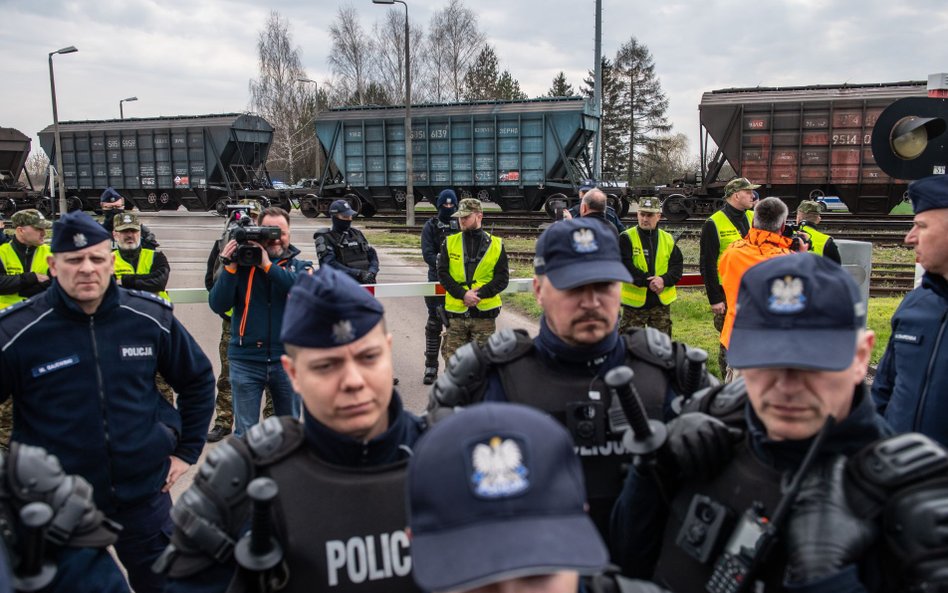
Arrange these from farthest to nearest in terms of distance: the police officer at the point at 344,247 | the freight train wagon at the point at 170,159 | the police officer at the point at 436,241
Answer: the freight train wagon at the point at 170,159 < the police officer at the point at 436,241 < the police officer at the point at 344,247

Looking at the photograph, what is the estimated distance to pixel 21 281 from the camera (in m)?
6.02

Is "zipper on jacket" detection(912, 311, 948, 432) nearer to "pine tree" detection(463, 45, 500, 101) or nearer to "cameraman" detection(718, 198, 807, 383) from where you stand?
"cameraman" detection(718, 198, 807, 383)

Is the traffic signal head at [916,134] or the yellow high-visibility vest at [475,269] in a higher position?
the traffic signal head at [916,134]

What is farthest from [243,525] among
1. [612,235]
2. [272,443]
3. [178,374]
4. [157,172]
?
[157,172]

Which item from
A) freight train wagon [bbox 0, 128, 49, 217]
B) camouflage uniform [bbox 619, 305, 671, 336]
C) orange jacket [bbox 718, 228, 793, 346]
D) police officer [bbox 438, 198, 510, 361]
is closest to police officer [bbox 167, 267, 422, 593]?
orange jacket [bbox 718, 228, 793, 346]

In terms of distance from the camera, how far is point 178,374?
11.2ft

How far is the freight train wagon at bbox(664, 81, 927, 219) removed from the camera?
1894 cm

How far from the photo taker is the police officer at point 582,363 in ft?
7.91

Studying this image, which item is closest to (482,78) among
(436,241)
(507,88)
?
(507,88)

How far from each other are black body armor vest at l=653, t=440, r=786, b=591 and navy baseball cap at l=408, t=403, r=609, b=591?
27.9 inches

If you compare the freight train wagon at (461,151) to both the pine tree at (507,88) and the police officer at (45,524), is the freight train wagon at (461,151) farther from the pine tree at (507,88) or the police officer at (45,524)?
the pine tree at (507,88)

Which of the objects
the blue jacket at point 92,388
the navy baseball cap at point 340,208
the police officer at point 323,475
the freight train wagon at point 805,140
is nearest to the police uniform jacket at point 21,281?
the navy baseball cap at point 340,208

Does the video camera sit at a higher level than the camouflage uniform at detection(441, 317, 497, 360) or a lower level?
higher

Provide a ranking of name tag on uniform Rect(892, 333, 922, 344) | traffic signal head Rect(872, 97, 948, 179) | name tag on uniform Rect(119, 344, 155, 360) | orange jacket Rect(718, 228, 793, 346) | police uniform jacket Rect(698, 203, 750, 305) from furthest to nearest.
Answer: police uniform jacket Rect(698, 203, 750, 305), orange jacket Rect(718, 228, 793, 346), traffic signal head Rect(872, 97, 948, 179), name tag on uniform Rect(119, 344, 155, 360), name tag on uniform Rect(892, 333, 922, 344)
